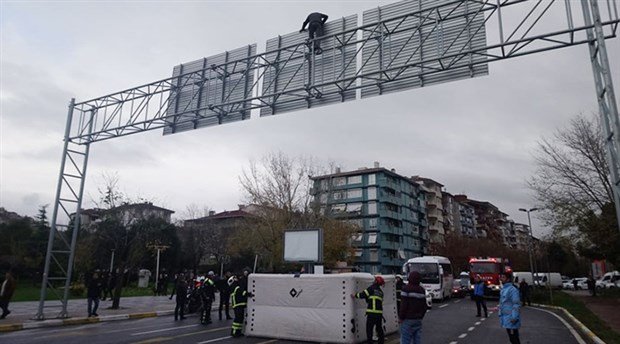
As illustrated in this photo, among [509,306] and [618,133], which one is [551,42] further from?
[509,306]

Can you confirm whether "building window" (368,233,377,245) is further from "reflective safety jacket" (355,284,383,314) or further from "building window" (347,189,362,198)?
"reflective safety jacket" (355,284,383,314)

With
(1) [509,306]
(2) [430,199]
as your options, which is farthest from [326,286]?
(2) [430,199]

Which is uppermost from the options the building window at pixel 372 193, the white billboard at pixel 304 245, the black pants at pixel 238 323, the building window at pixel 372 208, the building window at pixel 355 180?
the building window at pixel 355 180

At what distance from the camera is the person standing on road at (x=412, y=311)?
28.3ft

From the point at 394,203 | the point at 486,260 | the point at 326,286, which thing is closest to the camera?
the point at 326,286

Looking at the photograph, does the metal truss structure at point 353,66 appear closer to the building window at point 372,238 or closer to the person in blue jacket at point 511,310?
the person in blue jacket at point 511,310

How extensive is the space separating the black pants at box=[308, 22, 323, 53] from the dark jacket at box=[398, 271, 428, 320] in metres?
8.33

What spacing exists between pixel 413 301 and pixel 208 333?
7.82 m

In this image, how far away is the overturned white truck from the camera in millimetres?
11680

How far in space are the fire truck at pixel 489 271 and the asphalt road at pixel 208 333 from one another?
50.8 ft

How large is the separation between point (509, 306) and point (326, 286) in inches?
185

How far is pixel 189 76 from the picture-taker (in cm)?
1675

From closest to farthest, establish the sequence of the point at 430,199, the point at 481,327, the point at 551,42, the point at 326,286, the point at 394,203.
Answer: the point at 551,42
the point at 326,286
the point at 481,327
the point at 394,203
the point at 430,199

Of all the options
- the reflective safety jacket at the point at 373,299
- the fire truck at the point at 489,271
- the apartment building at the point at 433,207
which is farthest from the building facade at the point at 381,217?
the reflective safety jacket at the point at 373,299
